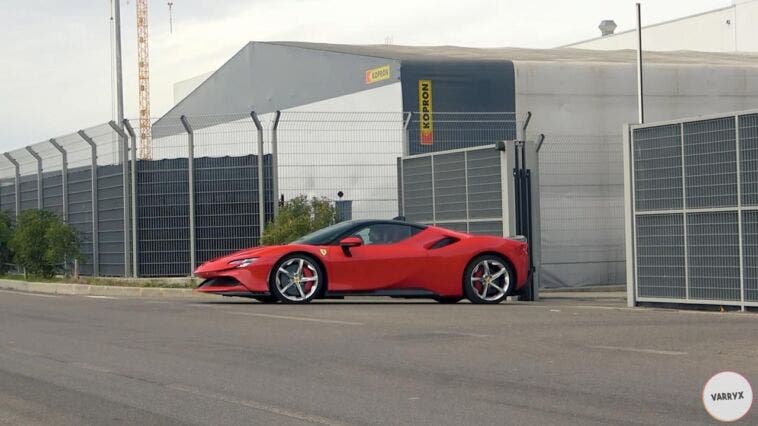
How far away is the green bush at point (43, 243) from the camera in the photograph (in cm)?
2380

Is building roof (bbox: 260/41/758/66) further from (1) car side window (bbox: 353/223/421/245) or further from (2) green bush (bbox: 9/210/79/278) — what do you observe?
(1) car side window (bbox: 353/223/421/245)

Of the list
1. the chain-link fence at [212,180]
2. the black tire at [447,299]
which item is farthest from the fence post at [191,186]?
the black tire at [447,299]

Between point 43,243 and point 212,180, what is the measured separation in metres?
4.11

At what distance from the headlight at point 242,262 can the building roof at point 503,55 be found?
12617 mm

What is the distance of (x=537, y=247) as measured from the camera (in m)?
19.1

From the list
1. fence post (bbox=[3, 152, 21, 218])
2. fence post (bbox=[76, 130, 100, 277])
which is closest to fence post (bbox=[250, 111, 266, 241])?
fence post (bbox=[76, 130, 100, 277])

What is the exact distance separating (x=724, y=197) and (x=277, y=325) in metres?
5.79

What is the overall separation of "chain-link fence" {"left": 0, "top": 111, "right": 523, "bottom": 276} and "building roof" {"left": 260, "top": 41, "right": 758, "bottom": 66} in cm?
471

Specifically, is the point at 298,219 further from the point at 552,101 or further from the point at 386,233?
the point at 552,101

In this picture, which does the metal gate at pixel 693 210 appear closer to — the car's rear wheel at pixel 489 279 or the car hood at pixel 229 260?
the car's rear wheel at pixel 489 279

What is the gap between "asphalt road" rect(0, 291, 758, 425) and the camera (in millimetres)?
7059

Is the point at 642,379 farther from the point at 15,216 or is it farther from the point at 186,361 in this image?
the point at 15,216

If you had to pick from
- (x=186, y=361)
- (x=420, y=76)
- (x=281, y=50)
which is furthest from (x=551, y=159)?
(x=186, y=361)

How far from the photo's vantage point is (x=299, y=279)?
15812 mm
